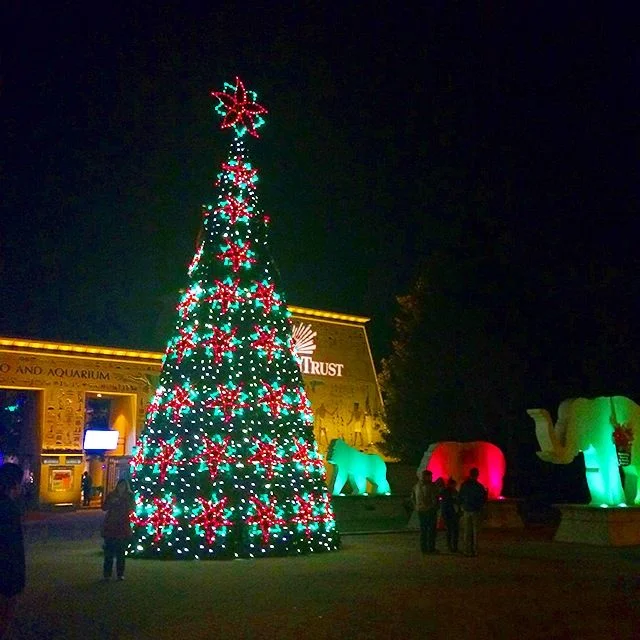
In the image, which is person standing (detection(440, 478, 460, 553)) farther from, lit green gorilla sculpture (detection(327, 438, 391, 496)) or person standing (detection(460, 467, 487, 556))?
lit green gorilla sculpture (detection(327, 438, 391, 496))

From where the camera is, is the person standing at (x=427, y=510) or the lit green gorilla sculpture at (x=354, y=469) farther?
the lit green gorilla sculpture at (x=354, y=469)

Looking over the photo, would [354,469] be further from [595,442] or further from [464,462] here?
[595,442]

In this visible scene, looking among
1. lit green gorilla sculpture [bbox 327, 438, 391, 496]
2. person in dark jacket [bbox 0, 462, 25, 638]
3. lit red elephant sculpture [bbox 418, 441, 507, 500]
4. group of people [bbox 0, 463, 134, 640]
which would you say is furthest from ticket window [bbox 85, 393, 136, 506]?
person in dark jacket [bbox 0, 462, 25, 638]

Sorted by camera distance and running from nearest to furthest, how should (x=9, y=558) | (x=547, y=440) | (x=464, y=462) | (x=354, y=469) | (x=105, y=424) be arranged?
(x=9, y=558) → (x=547, y=440) → (x=464, y=462) → (x=354, y=469) → (x=105, y=424)

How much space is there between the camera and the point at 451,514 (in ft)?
59.0

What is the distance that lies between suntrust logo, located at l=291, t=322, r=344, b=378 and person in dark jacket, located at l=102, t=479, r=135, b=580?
1259 inches

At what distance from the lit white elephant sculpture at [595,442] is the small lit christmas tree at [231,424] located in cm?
561

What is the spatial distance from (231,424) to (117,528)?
10.2ft

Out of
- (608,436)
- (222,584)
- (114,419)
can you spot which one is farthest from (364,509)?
(114,419)

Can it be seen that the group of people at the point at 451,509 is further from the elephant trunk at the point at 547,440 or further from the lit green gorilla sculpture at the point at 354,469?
the lit green gorilla sculpture at the point at 354,469

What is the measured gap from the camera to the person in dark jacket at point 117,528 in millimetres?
13055

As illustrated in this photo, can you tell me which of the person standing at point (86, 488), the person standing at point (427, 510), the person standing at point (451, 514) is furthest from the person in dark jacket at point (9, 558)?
the person standing at point (86, 488)

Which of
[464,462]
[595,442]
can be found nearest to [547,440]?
[595,442]

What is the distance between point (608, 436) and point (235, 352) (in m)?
9.00
